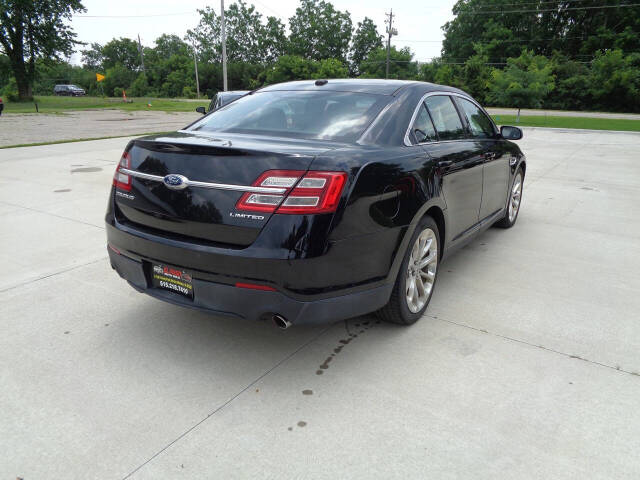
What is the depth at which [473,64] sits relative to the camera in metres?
55.4

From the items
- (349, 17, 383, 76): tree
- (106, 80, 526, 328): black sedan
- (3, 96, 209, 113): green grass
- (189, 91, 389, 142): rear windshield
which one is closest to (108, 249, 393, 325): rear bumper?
(106, 80, 526, 328): black sedan

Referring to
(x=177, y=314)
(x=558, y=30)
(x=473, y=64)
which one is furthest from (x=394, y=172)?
(x=558, y=30)

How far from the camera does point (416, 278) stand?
332 centimetres

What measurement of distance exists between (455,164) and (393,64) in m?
77.6

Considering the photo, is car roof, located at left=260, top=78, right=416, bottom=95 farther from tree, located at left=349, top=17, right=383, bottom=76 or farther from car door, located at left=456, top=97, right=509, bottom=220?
tree, located at left=349, top=17, right=383, bottom=76

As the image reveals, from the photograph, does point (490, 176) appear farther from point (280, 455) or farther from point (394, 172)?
point (280, 455)

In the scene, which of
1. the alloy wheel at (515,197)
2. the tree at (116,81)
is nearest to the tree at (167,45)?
the tree at (116,81)

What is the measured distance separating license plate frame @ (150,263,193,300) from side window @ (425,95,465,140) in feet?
7.12

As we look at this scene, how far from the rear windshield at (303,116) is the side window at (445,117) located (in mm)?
581

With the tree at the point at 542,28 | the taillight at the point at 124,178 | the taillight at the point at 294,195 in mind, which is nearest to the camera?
the taillight at the point at 294,195

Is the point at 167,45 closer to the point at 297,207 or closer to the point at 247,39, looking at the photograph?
the point at 247,39

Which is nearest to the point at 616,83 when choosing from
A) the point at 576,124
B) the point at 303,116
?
the point at 576,124

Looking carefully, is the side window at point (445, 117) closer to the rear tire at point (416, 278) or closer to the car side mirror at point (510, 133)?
the rear tire at point (416, 278)

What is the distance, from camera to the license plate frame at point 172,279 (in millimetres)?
2674
